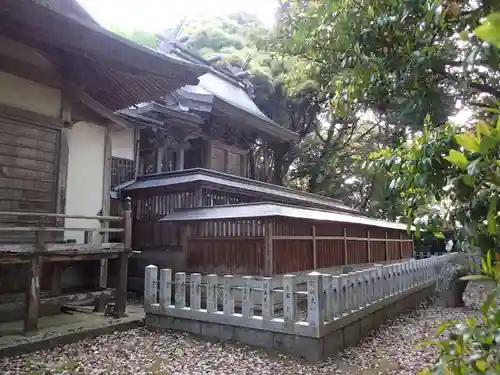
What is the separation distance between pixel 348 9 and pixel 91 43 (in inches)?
173

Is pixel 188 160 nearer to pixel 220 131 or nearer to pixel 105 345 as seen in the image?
pixel 220 131

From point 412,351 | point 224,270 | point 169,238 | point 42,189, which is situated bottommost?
point 412,351

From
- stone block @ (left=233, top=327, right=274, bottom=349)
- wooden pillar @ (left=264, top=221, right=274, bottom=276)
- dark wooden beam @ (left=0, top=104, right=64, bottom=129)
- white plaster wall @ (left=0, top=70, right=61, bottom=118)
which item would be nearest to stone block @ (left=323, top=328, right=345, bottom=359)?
stone block @ (left=233, top=327, right=274, bottom=349)

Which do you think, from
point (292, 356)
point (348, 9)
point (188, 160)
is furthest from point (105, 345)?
point (188, 160)

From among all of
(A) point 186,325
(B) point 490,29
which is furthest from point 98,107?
(B) point 490,29

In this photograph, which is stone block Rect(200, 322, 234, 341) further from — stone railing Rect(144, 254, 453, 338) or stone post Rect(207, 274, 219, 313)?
stone post Rect(207, 274, 219, 313)

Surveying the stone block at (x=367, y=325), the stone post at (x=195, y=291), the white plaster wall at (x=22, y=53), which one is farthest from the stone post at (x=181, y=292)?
the white plaster wall at (x=22, y=53)

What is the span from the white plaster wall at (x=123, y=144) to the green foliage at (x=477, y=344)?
39.8 ft

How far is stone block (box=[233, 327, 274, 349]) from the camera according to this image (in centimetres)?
655

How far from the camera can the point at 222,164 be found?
679 inches

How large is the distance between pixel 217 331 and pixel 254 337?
0.80 m

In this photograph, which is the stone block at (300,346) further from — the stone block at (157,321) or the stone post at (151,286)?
the stone post at (151,286)

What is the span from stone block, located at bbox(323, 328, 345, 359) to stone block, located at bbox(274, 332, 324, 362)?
152 mm

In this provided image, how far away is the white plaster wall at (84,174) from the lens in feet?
30.3
